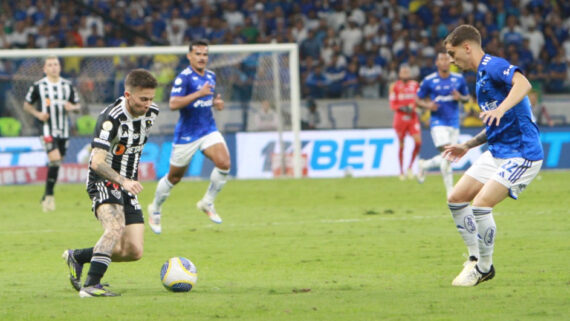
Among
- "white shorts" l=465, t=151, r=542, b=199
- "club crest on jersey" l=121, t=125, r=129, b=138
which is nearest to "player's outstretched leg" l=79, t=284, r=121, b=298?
"club crest on jersey" l=121, t=125, r=129, b=138

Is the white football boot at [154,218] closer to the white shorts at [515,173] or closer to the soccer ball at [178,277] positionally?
the soccer ball at [178,277]

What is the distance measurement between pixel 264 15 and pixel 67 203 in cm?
1270

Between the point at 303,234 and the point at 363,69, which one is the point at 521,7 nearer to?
the point at 363,69

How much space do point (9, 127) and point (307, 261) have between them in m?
13.9

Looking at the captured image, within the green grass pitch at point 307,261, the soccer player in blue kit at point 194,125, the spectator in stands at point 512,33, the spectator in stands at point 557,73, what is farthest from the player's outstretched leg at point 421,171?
the spectator in stands at point 512,33

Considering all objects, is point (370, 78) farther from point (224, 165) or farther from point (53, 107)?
point (224, 165)

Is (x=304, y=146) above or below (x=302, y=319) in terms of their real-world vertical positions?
below

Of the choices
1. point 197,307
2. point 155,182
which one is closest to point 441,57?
point 155,182

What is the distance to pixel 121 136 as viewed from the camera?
8.27m

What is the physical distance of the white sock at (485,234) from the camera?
8.28 metres

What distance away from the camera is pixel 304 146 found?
2378cm

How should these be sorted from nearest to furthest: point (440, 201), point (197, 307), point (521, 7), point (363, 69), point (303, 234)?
point (197, 307) → point (303, 234) → point (440, 201) → point (363, 69) → point (521, 7)

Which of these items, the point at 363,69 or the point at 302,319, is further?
the point at 363,69

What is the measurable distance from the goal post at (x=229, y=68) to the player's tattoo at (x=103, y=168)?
1463 cm
